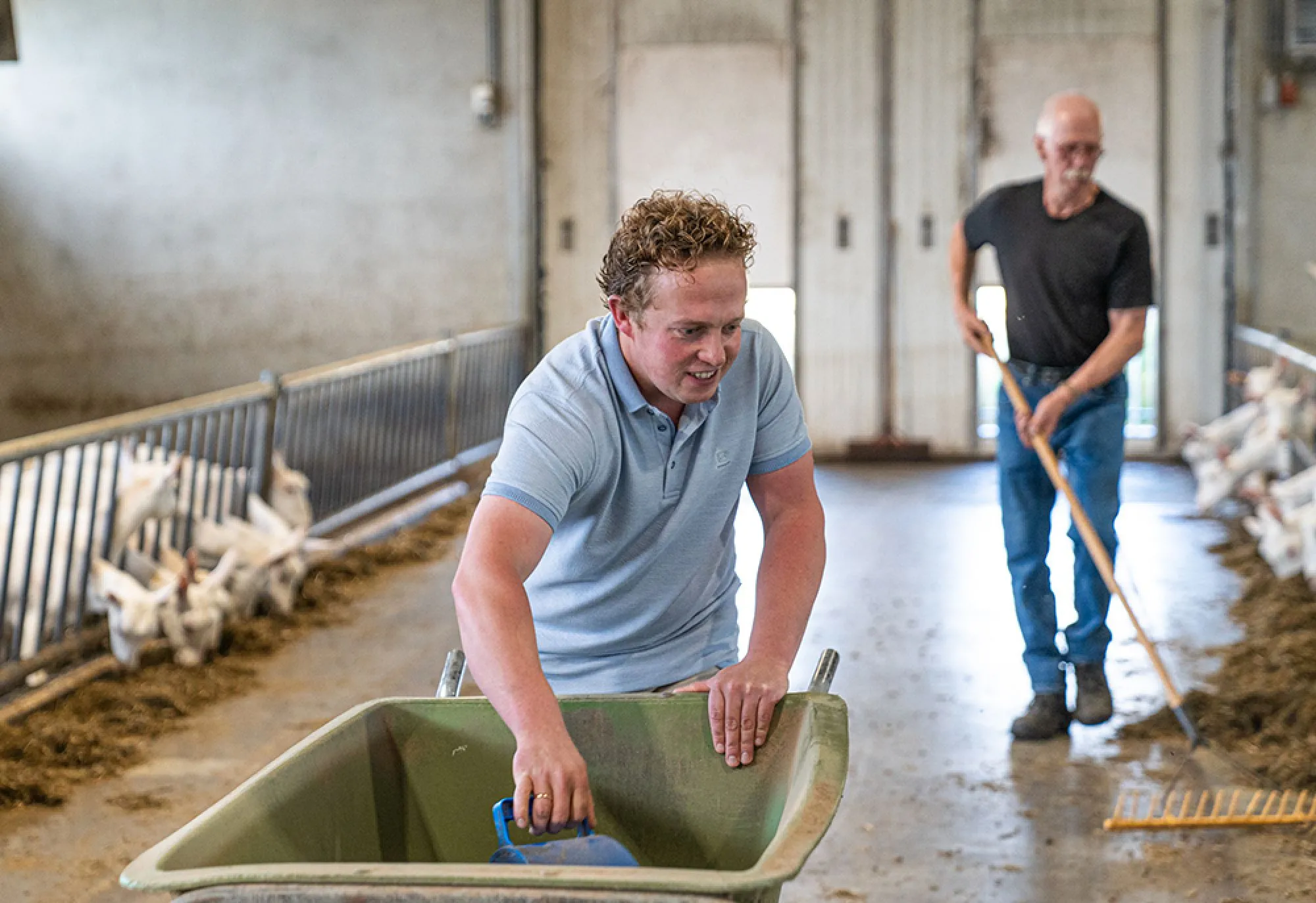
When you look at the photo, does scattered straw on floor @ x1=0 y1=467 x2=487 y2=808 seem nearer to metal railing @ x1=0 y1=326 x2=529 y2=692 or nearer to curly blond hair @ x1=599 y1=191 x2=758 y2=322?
metal railing @ x1=0 y1=326 x2=529 y2=692

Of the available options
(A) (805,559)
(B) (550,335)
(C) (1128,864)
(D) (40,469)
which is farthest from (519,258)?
(A) (805,559)

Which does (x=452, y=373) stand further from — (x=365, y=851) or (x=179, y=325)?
(x=365, y=851)

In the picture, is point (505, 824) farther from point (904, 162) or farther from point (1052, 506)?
point (904, 162)

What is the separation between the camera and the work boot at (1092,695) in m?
4.55

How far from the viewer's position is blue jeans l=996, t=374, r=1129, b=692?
4445mm

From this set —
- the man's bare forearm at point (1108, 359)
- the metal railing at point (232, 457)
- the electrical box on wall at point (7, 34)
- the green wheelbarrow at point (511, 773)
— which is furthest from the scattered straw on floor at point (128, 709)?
the man's bare forearm at point (1108, 359)

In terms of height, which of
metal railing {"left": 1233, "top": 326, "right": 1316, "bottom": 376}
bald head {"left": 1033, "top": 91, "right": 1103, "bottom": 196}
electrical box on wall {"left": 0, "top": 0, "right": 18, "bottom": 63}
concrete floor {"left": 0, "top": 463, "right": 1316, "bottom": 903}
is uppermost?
electrical box on wall {"left": 0, "top": 0, "right": 18, "bottom": 63}

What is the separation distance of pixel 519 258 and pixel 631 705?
879cm

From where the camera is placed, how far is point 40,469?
499 cm

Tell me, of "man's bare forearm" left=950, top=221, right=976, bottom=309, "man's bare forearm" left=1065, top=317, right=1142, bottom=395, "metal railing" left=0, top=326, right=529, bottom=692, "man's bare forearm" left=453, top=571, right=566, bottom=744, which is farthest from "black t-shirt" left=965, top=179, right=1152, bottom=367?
"metal railing" left=0, top=326, right=529, bottom=692

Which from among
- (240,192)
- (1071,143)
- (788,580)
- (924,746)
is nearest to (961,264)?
(1071,143)

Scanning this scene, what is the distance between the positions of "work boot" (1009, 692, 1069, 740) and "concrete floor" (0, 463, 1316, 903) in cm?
5

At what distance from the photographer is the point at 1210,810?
12.7ft

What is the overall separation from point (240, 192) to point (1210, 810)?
8.89 metres
